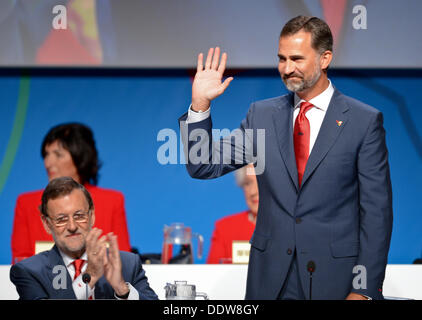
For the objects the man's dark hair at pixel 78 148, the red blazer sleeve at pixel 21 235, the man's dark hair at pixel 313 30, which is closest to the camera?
the man's dark hair at pixel 313 30

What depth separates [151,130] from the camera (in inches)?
191

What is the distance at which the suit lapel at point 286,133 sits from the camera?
1919 millimetres

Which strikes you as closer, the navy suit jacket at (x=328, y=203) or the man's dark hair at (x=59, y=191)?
the navy suit jacket at (x=328, y=203)

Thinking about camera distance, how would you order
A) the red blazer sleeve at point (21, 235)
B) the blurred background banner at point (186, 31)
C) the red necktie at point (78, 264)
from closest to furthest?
1. the red necktie at point (78, 264)
2. the red blazer sleeve at point (21, 235)
3. the blurred background banner at point (186, 31)

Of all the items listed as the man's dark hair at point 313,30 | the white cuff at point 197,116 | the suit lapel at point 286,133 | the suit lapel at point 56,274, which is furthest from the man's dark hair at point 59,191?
the man's dark hair at point 313,30

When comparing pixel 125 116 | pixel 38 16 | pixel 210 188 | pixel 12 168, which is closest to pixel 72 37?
pixel 38 16

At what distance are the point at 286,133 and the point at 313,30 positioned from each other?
0.99 ft

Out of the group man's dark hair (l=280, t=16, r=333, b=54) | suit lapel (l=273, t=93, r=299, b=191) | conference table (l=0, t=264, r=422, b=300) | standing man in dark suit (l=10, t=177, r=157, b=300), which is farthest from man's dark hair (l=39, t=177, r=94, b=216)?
man's dark hair (l=280, t=16, r=333, b=54)

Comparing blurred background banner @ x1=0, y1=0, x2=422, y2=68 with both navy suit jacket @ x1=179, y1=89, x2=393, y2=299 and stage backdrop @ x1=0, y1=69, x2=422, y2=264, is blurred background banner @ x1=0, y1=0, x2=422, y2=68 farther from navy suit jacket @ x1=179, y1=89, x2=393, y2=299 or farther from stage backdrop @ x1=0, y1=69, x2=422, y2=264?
navy suit jacket @ x1=179, y1=89, x2=393, y2=299

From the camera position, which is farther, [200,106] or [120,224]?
[120,224]

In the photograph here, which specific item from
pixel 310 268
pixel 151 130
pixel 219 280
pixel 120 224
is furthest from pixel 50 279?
pixel 151 130

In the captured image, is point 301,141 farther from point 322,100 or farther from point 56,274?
point 56,274

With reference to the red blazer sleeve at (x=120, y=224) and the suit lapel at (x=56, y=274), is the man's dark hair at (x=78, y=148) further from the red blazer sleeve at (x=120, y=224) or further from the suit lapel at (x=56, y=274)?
the suit lapel at (x=56, y=274)

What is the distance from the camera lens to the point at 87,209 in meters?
2.18
